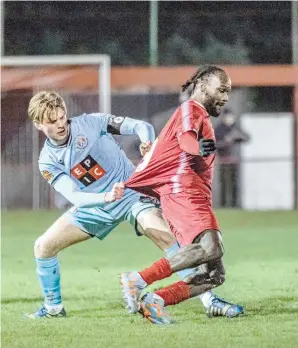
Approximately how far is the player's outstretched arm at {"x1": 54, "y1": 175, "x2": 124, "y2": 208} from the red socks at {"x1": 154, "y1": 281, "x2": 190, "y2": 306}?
67cm

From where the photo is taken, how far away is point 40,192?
902 inches

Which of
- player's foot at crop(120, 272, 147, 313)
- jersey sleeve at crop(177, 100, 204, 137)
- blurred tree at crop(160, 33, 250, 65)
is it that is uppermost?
blurred tree at crop(160, 33, 250, 65)

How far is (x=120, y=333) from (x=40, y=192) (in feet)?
50.9

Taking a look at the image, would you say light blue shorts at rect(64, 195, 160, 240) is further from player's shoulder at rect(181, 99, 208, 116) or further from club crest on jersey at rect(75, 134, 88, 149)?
player's shoulder at rect(181, 99, 208, 116)

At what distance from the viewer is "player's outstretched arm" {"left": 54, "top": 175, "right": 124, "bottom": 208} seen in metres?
7.78

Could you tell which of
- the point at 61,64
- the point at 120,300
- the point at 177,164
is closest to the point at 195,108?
the point at 177,164

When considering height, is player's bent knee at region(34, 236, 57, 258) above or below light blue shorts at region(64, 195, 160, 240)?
below

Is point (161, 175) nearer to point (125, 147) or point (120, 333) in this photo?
point (120, 333)

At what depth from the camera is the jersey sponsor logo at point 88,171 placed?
8.66m

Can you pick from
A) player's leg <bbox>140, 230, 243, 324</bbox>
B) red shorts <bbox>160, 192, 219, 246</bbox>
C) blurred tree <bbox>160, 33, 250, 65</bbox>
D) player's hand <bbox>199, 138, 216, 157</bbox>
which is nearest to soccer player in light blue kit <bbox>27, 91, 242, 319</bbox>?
player's leg <bbox>140, 230, 243, 324</bbox>

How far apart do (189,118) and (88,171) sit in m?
1.23

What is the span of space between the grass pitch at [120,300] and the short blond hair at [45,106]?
53.8 inches

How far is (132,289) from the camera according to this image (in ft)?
25.2

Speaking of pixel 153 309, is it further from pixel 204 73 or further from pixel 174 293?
pixel 204 73
